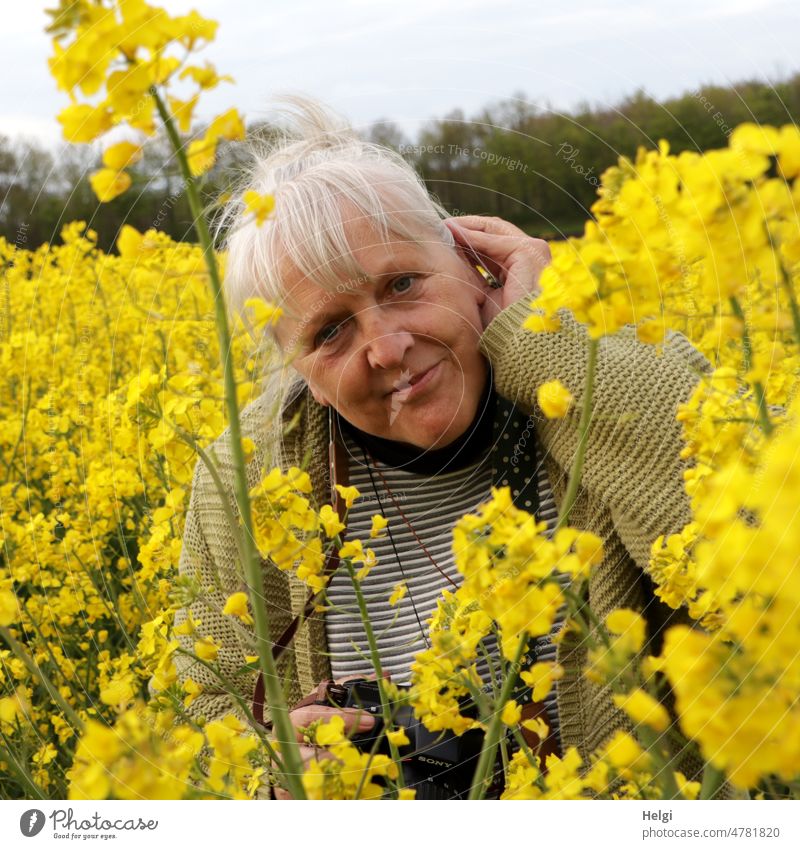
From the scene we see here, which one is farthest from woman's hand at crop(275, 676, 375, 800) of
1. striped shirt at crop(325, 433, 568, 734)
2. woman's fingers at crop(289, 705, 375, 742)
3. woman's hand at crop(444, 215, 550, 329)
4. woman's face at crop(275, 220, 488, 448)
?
woman's hand at crop(444, 215, 550, 329)

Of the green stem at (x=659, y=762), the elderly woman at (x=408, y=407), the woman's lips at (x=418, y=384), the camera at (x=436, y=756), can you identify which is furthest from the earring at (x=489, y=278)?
the green stem at (x=659, y=762)

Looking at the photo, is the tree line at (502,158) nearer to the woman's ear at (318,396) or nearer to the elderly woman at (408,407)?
the elderly woman at (408,407)

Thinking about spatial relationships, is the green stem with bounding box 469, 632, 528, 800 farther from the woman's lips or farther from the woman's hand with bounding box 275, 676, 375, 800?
the woman's lips

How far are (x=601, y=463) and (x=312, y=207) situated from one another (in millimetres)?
346

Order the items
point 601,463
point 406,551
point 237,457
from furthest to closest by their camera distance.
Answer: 1. point 406,551
2. point 601,463
3. point 237,457

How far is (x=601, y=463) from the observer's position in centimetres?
84

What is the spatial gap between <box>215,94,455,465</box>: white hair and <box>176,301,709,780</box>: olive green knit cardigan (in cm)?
13

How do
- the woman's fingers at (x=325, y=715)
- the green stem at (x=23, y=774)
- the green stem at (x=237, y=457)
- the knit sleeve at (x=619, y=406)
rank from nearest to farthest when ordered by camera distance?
the green stem at (x=237, y=457)
the green stem at (x=23, y=774)
the woman's fingers at (x=325, y=715)
the knit sleeve at (x=619, y=406)

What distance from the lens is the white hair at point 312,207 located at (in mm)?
729

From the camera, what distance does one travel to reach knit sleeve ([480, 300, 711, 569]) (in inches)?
31.8

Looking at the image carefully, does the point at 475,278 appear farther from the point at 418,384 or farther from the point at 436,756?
the point at 436,756

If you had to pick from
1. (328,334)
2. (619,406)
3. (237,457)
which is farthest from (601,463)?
(237,457)

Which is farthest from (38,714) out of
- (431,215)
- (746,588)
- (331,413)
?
(746,588)
